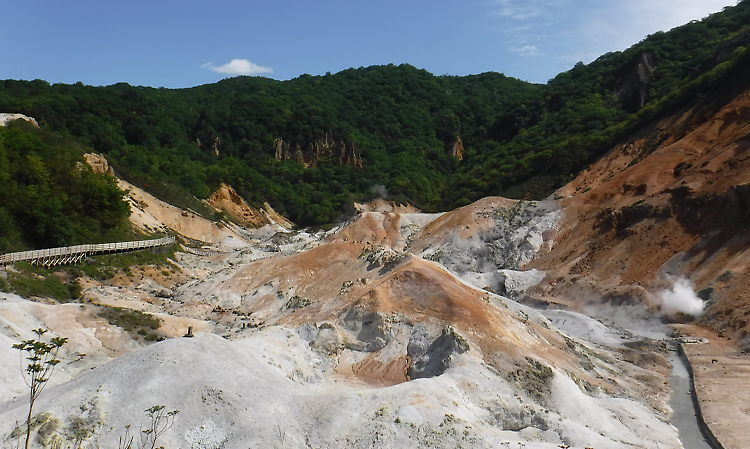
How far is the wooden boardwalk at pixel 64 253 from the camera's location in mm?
27766

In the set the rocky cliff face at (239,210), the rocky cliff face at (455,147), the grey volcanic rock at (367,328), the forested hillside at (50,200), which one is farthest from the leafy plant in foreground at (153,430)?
the rocky cliff face at (455,147)

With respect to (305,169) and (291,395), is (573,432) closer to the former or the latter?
(291,395)

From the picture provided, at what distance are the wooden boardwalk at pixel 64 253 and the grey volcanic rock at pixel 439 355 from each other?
2031 centimetres

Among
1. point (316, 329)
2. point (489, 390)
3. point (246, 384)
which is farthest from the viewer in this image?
point (316, 329)

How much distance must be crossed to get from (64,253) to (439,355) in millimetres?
22344

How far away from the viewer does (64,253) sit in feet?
99.9

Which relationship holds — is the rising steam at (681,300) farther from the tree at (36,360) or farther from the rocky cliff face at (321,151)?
the rocky cliff face at (321,151)

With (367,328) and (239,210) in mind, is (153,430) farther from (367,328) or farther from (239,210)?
(239,210)

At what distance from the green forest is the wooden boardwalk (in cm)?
189

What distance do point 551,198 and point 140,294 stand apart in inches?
1276

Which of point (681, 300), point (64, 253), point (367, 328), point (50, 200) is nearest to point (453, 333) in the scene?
point (367, 328)

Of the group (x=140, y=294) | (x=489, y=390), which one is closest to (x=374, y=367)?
(x=489, y=390)

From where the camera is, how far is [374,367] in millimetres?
18844

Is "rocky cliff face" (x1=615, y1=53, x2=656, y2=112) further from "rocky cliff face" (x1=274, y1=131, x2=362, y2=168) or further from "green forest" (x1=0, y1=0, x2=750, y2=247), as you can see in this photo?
"rocky cliff face" (x1=274, y1=131, x2=362, y2=168)
